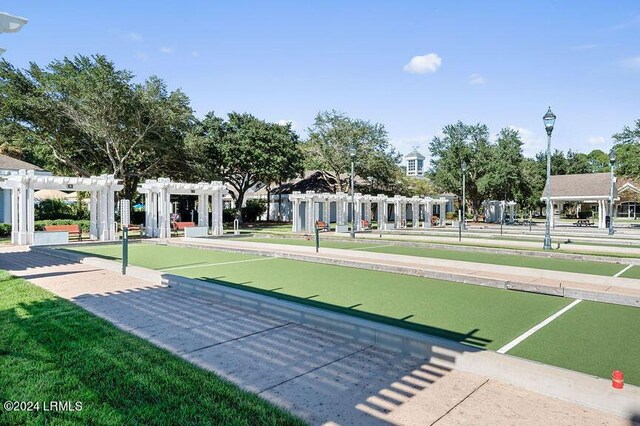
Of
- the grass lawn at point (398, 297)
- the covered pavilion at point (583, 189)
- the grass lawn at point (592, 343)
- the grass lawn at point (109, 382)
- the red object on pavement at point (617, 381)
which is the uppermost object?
the covered pavilion at point (583, 189)

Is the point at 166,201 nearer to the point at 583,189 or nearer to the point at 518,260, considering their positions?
the point at 518,260

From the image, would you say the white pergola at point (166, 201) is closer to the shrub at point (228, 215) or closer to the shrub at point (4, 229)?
the shrub at point (4, 229)

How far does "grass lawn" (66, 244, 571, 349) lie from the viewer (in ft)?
21.8

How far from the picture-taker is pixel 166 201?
23625 millimetres

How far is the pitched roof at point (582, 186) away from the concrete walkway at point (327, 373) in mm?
43228

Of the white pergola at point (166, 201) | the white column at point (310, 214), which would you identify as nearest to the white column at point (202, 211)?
the white pergola at point (166, 201)

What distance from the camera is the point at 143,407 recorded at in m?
3.68

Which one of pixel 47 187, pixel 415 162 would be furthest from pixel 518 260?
pixel 415 162

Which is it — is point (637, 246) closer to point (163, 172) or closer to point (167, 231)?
point (167, 231)

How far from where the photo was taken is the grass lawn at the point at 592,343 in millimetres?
4918

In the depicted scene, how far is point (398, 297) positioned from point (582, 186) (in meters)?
45.0

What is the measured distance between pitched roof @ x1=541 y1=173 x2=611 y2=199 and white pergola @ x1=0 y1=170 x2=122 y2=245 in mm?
41189

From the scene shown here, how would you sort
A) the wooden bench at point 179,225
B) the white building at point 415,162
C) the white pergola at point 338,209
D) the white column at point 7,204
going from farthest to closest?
the white building at point 415,162 → the white pergola at point 338,209 → the white column at point 7,204 → the wooden bench at point 179,225

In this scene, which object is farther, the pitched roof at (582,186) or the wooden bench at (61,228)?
the pitched roof at (582,186)
